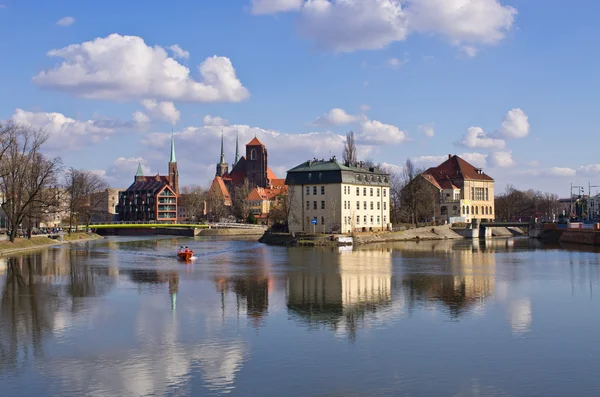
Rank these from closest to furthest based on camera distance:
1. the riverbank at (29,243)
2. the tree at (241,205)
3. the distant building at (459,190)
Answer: the riverbank at (29,243) → the distant building at (459,190) → the tree at (241,205)

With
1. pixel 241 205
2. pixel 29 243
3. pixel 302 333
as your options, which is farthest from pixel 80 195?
pixel 302 333

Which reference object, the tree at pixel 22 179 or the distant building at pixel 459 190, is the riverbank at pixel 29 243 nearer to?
the tree at pixel 22 179

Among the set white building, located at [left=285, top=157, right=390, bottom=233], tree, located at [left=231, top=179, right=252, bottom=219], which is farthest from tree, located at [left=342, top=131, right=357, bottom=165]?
tree, located at [left=231, top=179, right=252, bottom=219]

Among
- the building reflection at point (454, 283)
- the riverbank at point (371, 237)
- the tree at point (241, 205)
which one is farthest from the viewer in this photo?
the tree at point (241, 205)

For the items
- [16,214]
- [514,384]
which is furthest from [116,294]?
[16,214]

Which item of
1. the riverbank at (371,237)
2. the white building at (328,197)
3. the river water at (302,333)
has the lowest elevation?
the river water at (302,333)

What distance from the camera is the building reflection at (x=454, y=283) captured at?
3728 cm

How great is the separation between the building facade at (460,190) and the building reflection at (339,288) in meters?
68.5

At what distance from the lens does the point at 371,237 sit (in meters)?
98.5

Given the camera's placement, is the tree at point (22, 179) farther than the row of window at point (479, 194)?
No

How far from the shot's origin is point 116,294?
4209 centimetres

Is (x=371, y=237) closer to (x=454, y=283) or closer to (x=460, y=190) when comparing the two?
(x=460, y=190)

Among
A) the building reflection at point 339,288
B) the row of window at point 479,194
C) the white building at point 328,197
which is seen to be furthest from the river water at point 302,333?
the row of window at point 479,194

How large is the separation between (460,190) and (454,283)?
96012mm
